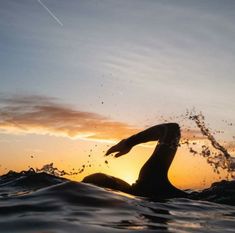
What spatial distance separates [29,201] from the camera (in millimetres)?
10781

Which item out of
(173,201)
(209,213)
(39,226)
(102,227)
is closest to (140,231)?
(102,227)

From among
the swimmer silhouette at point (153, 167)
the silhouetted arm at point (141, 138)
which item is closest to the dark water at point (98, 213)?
the swimmer silhouette at point (153, 167)

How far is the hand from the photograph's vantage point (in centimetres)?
1512

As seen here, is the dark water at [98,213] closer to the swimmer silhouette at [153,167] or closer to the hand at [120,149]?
the swimmer silhouette at [153,167]

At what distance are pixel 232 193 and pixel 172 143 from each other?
10.9 feet

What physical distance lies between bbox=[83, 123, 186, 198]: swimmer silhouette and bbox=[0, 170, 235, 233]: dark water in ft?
2.29

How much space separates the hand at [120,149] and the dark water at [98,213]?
2.42 meters

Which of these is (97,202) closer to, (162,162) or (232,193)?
(162,162)

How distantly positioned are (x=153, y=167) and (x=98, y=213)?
190 inches

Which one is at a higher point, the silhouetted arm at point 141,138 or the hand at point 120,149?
the silhouetted arm at point 141,138

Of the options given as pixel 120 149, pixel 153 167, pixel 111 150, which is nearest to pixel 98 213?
pixel 153 167

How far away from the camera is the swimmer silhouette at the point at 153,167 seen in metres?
14.1

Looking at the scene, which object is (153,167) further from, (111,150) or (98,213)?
(98,213)

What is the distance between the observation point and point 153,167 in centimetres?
1410
